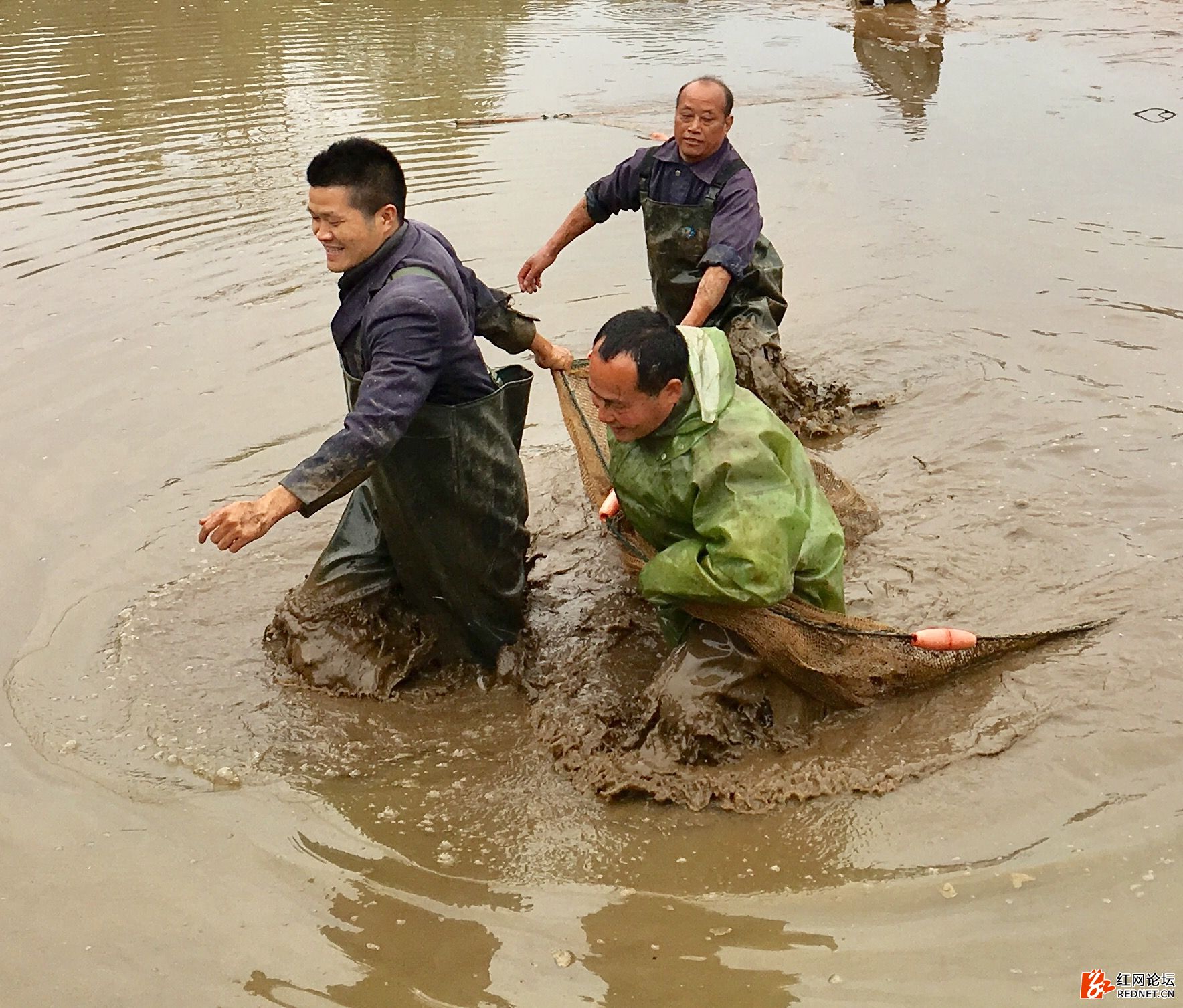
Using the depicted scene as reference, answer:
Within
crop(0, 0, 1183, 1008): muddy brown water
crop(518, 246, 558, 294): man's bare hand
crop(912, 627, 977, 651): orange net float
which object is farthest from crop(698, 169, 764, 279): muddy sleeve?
crop(912, 627, 977, 651): orange net float

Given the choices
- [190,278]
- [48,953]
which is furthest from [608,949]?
[190,278]

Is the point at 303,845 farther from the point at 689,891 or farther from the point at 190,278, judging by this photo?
the point at 190,278

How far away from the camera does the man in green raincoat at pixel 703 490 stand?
3.61 m

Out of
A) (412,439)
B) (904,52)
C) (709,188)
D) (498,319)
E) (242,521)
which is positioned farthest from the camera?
(904,52)

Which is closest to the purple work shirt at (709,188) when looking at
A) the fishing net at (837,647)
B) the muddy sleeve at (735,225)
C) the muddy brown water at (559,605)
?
the muddy sleeve at (735,225)

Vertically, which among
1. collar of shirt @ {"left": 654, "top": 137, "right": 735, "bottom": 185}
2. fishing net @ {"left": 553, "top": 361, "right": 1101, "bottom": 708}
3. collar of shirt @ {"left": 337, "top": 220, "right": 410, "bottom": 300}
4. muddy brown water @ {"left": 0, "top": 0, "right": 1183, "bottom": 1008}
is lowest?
muddy brown water @ {"left": 0, "top": 0, "right": 1183, "bottom": 1008}

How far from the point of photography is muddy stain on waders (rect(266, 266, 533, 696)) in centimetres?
418

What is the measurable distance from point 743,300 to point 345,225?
9.67 feet

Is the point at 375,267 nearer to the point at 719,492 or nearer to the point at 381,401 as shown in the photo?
the point at 381,401

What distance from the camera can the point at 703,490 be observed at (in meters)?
3.68

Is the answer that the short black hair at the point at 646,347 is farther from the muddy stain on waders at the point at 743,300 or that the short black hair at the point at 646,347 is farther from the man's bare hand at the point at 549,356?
the muddy stain on waders at the point at 743,300

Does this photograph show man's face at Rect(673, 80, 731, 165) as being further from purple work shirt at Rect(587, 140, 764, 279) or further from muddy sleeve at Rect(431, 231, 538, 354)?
muddy sleeve at Rect(431, 231, 538, 354)

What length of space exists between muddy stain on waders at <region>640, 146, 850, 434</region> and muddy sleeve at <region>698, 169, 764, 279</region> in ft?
0.16

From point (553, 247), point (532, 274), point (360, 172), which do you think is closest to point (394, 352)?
point (360, 172)
